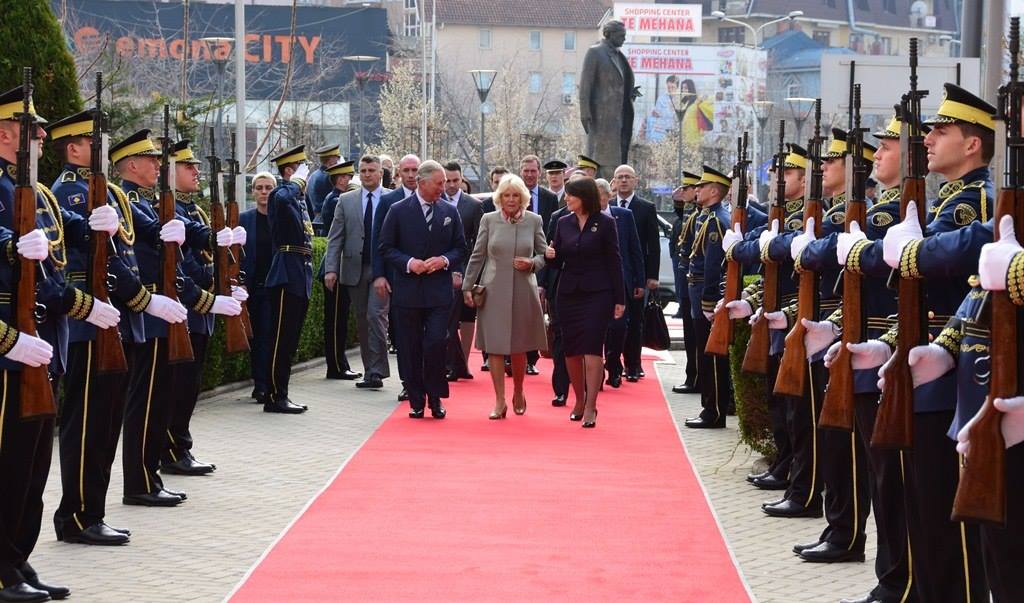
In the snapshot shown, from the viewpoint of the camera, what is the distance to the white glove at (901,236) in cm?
596

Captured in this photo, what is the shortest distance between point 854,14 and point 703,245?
132 meters

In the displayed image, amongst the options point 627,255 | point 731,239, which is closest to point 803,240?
point 731,239

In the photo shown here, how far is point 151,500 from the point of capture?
9586 mm

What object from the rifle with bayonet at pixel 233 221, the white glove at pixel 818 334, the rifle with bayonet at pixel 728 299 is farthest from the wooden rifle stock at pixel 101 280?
the rifle with bayonet at pixel 728 299

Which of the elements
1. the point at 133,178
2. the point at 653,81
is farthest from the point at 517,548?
the point at 653,81

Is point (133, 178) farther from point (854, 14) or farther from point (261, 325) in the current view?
point (854, 14)

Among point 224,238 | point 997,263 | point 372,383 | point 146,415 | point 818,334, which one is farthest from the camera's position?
point 372,383

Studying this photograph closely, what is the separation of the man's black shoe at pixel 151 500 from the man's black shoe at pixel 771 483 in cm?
360

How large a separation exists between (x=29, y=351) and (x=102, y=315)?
95 cm

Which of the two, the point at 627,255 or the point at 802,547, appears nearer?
the point at 802,547

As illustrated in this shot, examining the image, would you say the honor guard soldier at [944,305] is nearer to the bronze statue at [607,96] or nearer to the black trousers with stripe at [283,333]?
the black trousers with stripe at [283,333]

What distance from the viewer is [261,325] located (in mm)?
14820

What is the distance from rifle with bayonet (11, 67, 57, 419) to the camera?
6855 millimetres

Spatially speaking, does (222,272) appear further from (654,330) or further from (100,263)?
(654,330)
